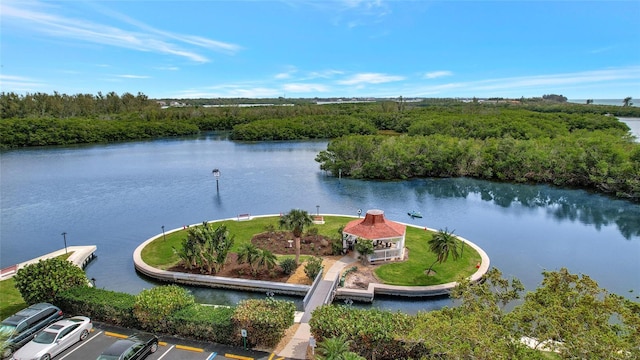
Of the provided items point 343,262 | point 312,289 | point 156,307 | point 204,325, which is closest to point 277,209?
point 343,262

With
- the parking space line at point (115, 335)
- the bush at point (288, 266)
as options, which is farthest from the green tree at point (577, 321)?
the parking space line at point (115, 335)

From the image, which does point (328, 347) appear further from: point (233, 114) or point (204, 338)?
point (233, 114)

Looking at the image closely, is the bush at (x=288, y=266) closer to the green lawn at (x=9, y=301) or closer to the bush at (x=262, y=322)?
the bush at (x=262, y=322)

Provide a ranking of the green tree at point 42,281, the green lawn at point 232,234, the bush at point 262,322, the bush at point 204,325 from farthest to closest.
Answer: the green lawn at point 232,234, the green tree at point 42,281, the bush at point 204,325, the bush at point 262,322

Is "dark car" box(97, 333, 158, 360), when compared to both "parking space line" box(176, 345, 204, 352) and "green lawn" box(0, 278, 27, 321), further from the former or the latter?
"green lawn" box(0, 278, 27, 321)

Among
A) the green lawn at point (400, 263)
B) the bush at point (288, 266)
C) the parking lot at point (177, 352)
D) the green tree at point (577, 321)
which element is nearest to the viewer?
the green tree at point (577, 321)

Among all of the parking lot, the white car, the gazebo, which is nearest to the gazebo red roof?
the gazebo
